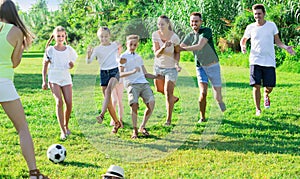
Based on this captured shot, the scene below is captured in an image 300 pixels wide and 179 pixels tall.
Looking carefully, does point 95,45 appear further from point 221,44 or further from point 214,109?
point 221,44

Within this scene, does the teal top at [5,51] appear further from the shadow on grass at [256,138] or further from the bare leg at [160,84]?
the bare leg at [160,84]

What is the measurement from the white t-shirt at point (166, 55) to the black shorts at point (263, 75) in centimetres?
165

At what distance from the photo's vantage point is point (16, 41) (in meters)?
4.14

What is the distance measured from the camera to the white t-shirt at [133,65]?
5785 millimetres

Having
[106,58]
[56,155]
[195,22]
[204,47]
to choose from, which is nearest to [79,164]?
[56,155]

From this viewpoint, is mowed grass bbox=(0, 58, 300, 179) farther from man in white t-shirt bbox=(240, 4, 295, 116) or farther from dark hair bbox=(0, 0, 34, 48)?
dark hair bbox=(0, 0, 34, 48)

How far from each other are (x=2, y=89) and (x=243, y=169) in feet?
7.51

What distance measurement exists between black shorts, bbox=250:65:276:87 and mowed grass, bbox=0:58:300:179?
0.48m

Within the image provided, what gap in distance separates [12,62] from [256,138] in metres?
3.05

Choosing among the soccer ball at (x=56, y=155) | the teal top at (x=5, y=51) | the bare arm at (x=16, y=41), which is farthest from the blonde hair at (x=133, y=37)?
the teal top at (x=5, y=51)

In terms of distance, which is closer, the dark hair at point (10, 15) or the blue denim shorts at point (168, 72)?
the dark hair at point (10, 15)

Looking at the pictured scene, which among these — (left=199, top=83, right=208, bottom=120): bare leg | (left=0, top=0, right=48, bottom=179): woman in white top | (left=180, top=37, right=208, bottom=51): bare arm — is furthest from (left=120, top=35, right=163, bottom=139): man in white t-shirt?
(left=0, top=0, right=48, bottom=179): woman in white top

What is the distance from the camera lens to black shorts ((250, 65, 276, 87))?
720 cm

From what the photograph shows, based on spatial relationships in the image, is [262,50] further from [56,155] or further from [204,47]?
[56,155]
